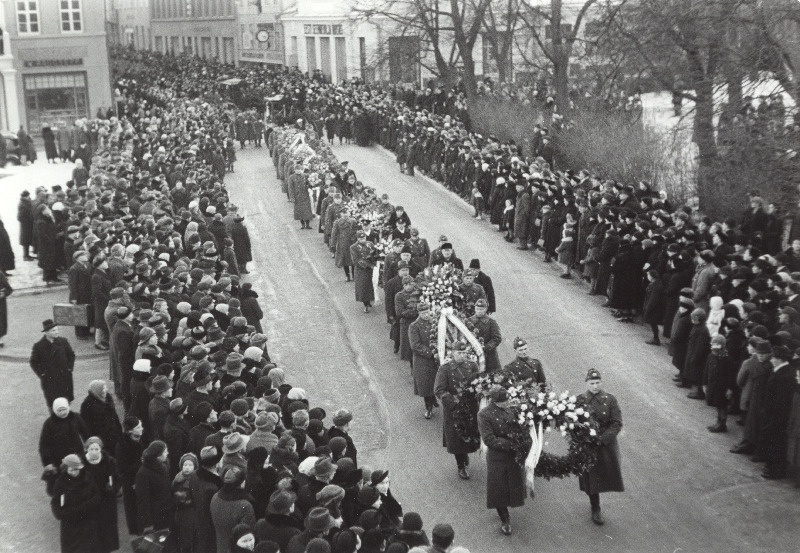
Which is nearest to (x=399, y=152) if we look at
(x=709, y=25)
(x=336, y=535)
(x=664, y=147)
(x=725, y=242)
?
(x=664, y=147)

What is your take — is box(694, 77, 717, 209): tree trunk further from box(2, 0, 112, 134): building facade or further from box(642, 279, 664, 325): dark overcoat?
box(2, 0, 112, 134): building facade

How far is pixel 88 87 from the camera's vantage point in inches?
1720

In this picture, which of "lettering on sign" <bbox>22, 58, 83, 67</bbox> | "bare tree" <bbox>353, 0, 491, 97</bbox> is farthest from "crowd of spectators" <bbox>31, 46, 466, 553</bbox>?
"lettering on sign" <bbox>22, 58, 83, 67</bbox>

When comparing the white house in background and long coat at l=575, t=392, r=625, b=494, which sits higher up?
the white house in background

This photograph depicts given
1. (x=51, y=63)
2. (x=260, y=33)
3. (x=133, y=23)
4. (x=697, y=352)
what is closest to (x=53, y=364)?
(x=697, y=352)

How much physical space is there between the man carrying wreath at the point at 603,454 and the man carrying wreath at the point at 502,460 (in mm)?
654

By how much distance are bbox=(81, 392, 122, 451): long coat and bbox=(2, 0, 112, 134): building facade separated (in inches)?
1280

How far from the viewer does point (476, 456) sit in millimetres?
12578

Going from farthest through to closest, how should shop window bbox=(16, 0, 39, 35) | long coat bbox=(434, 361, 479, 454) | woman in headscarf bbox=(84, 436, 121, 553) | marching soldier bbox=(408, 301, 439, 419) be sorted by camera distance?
shop window bbox=(16, 0, 39, 35)
marching soldier bbox=(408, 301, 439, 419)
long coat bbox=(434, 361, 479, 454)
woman in headscarf bbox=(84, 436, 121, 553)

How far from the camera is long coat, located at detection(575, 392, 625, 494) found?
1065cm

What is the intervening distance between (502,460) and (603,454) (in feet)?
3.22

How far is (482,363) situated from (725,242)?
5841 mm

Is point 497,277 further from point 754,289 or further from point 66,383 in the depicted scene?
point 66,383

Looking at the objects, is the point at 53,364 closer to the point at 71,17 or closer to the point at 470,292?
the point at 470,292
